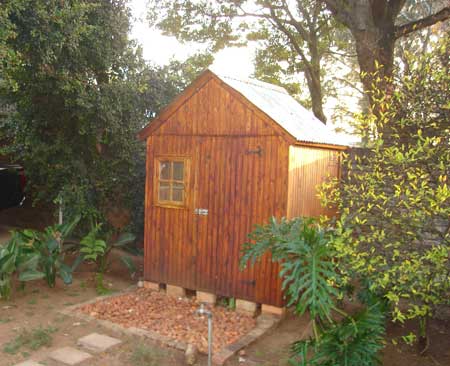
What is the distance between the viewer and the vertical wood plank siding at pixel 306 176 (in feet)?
20.4

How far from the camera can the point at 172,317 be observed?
630cm

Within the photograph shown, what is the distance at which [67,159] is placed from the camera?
8.52 meters

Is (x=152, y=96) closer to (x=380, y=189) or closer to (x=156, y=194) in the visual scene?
(x=156, y=194)

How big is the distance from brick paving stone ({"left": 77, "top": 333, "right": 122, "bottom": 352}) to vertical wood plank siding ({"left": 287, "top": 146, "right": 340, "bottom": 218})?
108 inches

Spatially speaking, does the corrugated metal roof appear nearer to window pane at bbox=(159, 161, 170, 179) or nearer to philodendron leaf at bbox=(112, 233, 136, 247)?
window pane at bbox=(159, 161, 170, 179)

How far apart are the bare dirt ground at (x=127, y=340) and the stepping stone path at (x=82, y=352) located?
3.9 inches

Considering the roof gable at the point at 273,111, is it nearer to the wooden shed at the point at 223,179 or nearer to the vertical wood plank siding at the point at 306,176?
the wooden shed at the point at 223,179

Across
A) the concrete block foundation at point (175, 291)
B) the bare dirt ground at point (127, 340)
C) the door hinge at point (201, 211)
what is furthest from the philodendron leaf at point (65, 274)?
the door hinge at point (201, 211)

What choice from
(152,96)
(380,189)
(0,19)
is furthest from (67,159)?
(380,189)

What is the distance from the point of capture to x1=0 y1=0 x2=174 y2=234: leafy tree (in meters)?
7.53

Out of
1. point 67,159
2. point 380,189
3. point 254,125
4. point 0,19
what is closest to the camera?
point 380,189

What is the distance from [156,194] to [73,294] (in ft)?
6.69

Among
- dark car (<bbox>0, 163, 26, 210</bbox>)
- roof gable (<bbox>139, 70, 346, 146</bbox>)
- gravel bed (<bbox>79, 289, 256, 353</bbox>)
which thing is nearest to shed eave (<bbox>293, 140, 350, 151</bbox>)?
roof gable (<bbox>139, 70, 346, 146</bbox>)

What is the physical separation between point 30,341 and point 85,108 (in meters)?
4.06
